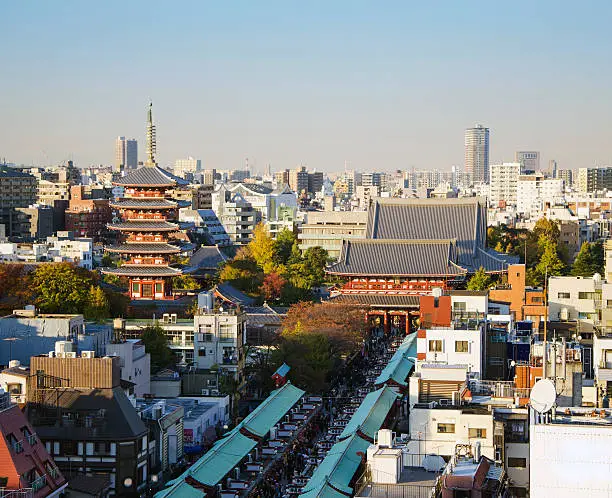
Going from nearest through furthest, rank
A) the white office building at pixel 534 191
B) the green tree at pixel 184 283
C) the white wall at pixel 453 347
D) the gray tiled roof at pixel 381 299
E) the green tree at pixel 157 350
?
the white wall at pixel 453 347 < the green tree at pixel 157 350 < the gray tiled roof at pixel 381 299 < the green tree at pixel 184 283 < the white office building at pixel 534 191

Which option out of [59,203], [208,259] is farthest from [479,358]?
Result: [59,203]

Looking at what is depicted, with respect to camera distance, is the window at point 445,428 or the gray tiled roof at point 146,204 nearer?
the window at point 445,428

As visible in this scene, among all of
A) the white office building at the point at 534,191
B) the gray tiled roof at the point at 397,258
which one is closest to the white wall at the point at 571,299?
the gray tiled roof at the point at 397,258

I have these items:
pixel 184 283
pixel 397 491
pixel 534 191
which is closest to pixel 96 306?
pixel 184 283

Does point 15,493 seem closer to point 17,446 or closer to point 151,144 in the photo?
point 17,446

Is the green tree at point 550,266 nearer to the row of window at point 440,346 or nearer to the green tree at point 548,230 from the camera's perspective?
the green tree at point 548,230

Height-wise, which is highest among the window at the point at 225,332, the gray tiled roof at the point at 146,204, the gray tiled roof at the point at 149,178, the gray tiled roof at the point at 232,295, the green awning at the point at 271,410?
the gray tiled roof at the point at 149,178

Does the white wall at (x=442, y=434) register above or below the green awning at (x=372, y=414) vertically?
above

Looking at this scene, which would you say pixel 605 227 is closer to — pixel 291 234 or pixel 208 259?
pixel 291 234
